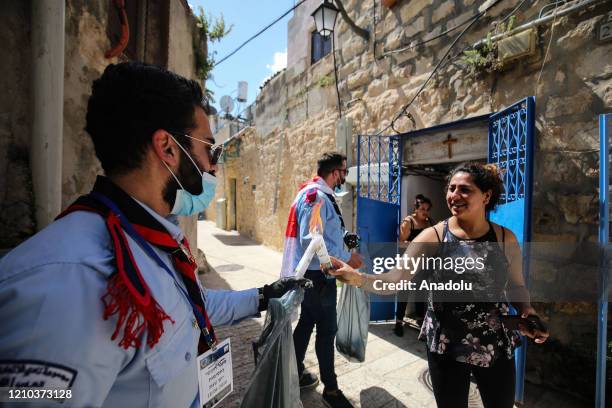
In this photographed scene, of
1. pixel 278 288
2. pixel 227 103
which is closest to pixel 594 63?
pixel 278 288

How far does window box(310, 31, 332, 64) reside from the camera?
6.61 metres

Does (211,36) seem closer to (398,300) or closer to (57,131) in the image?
(57,131)

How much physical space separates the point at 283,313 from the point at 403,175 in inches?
130

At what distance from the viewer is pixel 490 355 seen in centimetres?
153

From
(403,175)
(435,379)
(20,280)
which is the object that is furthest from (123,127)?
(403,175)

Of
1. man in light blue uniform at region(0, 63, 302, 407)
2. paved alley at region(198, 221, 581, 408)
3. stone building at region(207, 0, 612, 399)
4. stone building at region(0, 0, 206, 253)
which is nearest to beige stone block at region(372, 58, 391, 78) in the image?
stone building at region(207, 0, 612, 399)

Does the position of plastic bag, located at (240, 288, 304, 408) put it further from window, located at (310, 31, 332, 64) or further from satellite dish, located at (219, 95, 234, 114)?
satellite dish, located at (219, 95, 234, 114)

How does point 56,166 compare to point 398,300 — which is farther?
point 398,300

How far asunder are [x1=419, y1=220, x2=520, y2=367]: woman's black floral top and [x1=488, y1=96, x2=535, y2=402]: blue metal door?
3.29 ft

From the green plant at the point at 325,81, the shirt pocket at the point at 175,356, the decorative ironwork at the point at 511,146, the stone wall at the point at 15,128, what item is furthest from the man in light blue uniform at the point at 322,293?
the green plant at the point at 325,81

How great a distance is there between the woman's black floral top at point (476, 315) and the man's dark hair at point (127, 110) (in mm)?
1545

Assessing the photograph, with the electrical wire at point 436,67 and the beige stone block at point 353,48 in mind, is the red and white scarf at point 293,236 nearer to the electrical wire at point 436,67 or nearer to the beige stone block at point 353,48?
the electrical wire at point 436,67

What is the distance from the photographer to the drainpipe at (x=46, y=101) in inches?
→ 71.0

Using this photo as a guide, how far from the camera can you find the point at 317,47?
6.88 metres
